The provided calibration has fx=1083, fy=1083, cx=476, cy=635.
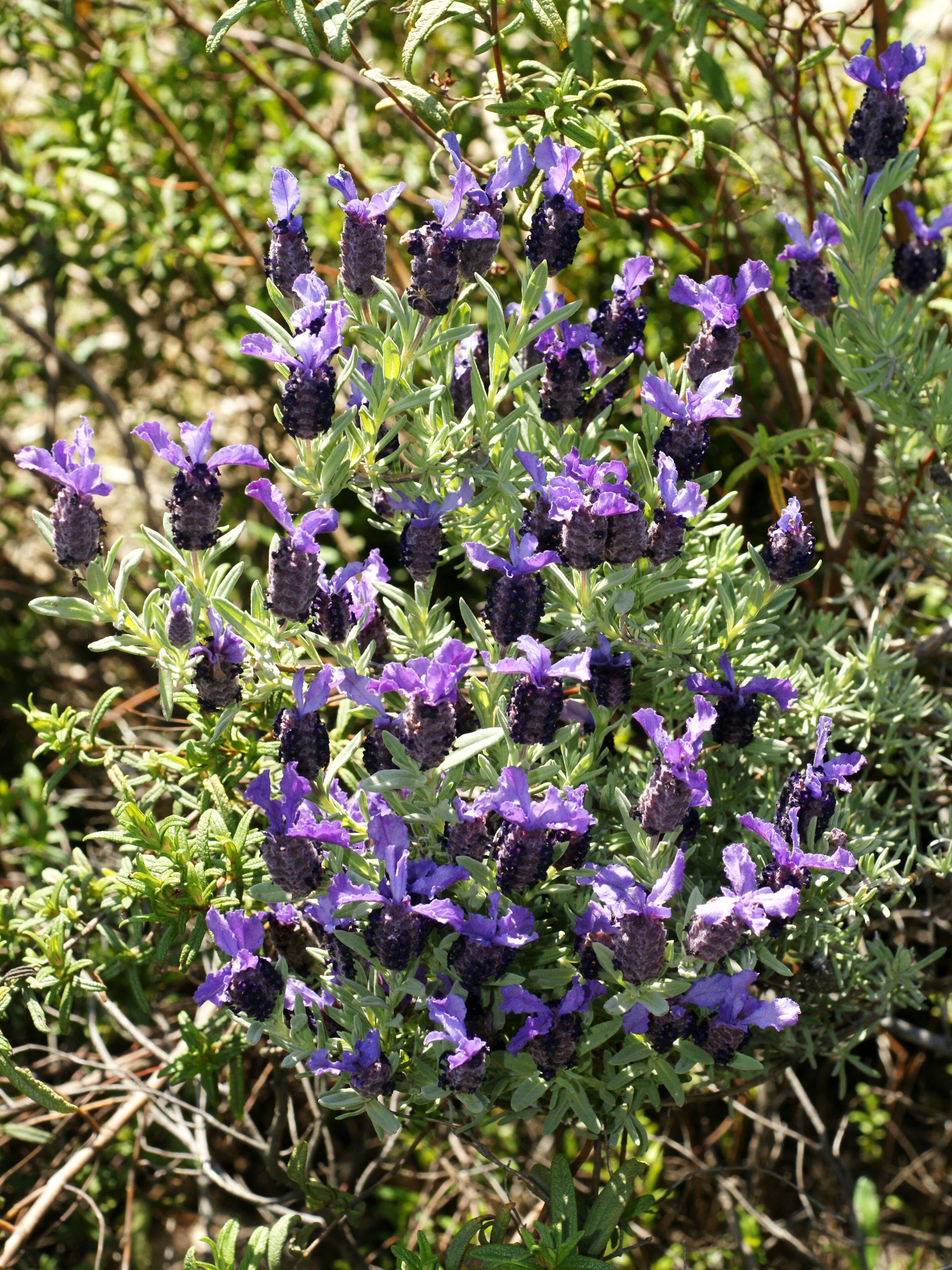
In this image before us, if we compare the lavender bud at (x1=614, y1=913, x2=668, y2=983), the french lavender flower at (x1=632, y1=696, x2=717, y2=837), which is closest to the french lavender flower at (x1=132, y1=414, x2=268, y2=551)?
the french lavender flower at (x1=632, y1=696, x2=717, y2=837)

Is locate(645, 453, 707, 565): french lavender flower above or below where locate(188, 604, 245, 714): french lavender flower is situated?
above

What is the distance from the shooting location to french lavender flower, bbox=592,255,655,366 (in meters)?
1.46

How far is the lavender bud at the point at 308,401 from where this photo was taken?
1.18 metres

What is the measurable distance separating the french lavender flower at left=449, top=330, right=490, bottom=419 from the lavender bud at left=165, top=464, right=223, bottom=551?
394 millimetres

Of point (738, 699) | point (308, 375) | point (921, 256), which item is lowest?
point (738, 699)

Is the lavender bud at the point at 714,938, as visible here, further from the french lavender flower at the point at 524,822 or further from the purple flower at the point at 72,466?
the purple flower at the point at 72,466

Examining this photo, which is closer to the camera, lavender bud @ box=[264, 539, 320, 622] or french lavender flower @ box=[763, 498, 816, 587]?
lavender bud @ box=[264, 539, 320, 622]

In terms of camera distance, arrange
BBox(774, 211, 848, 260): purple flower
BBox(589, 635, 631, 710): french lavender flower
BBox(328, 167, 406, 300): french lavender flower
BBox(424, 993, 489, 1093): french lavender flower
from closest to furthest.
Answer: BBox(424, 993, 489, 1093): french lavender flower < BBox(328, 167, 406, 300): french lavender flower < BBox(589, 635, 631, 710): french lavender flower < BBox(774, 211, 848, 260): purple flower

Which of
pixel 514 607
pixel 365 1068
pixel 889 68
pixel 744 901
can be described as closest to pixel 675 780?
pixel 744 901

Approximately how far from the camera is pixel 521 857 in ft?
3.97

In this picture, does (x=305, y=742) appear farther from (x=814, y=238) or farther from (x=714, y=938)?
(x=814, y=238)

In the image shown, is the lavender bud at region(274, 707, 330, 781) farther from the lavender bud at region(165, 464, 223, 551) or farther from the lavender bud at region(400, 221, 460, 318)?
the lavender bud at region(400, 221, 460, 318)

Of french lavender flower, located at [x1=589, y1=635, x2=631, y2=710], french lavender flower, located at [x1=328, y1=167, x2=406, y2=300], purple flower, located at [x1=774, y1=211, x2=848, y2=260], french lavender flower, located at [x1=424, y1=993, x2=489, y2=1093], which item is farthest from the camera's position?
purple flower, located at [x1=774, y1=211, x2=848, y2=260]

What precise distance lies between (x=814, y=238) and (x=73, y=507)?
106 cm
